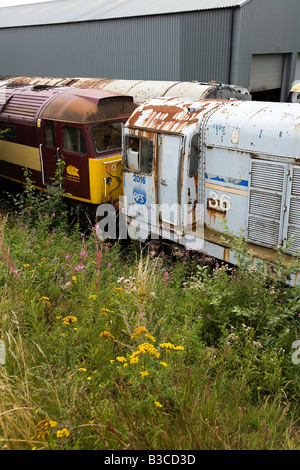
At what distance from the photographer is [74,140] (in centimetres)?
862

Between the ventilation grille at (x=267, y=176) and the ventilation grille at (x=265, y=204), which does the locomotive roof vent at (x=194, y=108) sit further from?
the ventilation grille at (x=265, y=204)

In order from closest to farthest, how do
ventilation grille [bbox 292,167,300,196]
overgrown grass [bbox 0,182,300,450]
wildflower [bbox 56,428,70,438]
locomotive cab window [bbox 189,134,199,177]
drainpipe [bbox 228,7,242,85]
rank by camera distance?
wildflower [bbox 56,428,70,438] → overgrown grass [bbox 0,182,300,450] → ventilation grille [bbox 292,167,300,196] → locomotive cab window [bbox 189,134,199,177] → drainpipe [bbox 228,7,242,85]

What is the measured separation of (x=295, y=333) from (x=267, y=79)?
56.4 ft

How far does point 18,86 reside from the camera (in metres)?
11.1

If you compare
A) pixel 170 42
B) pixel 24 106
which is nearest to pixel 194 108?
pixel 24 106

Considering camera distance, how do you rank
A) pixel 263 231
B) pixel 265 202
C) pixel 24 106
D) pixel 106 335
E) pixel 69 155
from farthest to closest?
1. pixel 24 106
2. pixel 69 155
3. pixel 263 231
4. pixel 265 202
5. pixel 106 335

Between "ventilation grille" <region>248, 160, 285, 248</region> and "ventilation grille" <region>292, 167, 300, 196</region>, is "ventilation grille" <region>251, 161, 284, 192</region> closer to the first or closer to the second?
"ventilation grille" <region>248, 160, 285, 248</region>

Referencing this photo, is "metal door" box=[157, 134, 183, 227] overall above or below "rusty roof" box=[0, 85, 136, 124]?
below

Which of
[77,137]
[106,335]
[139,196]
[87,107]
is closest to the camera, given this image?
[106,335]

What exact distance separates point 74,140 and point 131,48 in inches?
466

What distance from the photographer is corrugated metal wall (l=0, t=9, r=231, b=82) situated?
15.9 meters

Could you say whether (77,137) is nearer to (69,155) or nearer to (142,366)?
(69,155)

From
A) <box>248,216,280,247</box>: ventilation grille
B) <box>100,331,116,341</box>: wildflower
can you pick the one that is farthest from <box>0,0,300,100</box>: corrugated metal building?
<box>100,331,116,341</box>: wildflower

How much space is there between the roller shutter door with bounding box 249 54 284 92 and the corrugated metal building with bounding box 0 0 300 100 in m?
0.04
